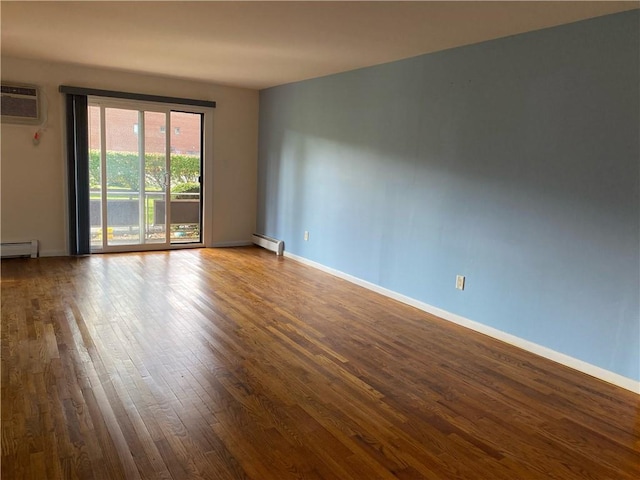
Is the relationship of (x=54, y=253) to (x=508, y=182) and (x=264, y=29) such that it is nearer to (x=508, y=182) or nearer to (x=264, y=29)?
(x=264, y=29)

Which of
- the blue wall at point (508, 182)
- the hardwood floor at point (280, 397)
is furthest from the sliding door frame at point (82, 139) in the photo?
the blue wall at point (508, 182)

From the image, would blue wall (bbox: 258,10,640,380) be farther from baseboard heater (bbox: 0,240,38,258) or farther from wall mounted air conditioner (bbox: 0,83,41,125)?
baseboard heater (bbox: 0,240,38,258)

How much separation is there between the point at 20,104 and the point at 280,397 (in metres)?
4.75

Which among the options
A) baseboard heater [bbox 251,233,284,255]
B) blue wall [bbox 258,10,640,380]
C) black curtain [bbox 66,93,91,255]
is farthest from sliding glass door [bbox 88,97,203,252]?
blue wall [bbox 258,10,640,380]

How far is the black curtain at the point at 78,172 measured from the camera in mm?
5488

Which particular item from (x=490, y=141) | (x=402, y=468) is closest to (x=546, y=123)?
(x=490, y=141)

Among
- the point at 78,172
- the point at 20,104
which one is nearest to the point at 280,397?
the point at 78,172

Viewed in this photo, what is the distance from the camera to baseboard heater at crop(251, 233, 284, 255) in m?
6.42

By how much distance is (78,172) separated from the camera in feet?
18.3

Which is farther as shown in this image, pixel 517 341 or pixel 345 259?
pixel 345 259

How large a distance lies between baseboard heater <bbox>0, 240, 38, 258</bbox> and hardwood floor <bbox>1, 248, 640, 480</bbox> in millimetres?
1451

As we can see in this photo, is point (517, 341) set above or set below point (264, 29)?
below

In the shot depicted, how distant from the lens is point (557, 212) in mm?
3178

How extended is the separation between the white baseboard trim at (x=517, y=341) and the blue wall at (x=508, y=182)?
4 centimetres
